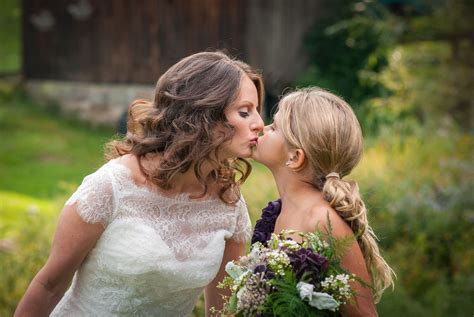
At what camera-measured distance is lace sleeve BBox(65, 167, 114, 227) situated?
335 centimetres

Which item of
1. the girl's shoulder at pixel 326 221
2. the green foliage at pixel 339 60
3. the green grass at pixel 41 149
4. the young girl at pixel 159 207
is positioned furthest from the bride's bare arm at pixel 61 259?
the green foliage at pixel 339 60

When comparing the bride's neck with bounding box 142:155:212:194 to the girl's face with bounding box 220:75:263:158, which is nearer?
the girl's face with bounding box 220:75:263:158

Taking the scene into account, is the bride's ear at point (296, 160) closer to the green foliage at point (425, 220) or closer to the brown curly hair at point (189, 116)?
the brown curly hair at point (189, 116)

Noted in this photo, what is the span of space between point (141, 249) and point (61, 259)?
1.04 feet

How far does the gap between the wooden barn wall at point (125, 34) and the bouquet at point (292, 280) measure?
1348 centimetres

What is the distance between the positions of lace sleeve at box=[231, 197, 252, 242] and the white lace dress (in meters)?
0.06

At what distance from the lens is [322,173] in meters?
3.30

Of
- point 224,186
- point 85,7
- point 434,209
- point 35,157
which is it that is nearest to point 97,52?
point 85,7

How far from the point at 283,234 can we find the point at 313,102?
55 cm

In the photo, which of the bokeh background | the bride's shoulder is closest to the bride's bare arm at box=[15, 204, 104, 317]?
the bride's shoulder

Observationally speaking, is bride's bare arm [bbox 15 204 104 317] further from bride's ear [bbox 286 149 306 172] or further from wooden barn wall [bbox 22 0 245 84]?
wooden barn wall [bbox 22 0 245 84]

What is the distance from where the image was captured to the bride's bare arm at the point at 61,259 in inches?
132

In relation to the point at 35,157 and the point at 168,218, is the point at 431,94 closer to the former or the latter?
the point at 35,157

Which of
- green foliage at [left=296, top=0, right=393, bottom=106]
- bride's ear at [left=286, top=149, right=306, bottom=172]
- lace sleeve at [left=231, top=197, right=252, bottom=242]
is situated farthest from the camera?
green foliage at [left=296, top=0, right=393, bottom=106]
